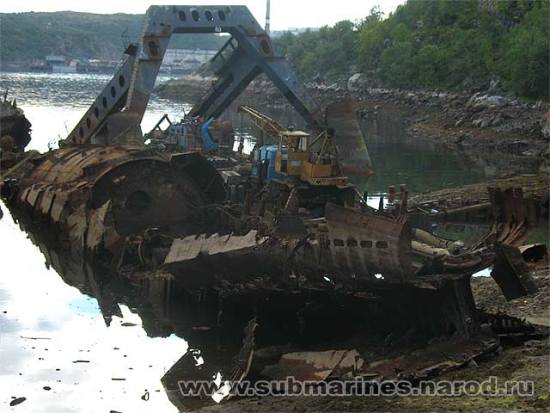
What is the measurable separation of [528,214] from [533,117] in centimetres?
4061

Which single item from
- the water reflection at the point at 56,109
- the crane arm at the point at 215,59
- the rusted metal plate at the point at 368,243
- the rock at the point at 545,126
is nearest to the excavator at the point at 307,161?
the rusted metal plate at the point at 368,243

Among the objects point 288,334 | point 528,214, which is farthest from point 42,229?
point 528,214

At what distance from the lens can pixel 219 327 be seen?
16203 millimetres

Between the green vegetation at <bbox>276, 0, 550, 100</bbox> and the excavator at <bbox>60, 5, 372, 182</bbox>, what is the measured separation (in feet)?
112

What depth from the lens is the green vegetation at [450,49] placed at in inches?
2457

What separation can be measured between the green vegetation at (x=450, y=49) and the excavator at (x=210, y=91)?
34054mm

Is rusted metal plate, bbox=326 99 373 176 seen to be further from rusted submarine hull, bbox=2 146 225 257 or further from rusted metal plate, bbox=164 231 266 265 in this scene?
rusted metal plate, bbox=164 231 266 265

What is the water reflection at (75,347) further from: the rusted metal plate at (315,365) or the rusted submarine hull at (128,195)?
the rusted metal plate at (315,365)

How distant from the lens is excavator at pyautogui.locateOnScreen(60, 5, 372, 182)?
2689 cm

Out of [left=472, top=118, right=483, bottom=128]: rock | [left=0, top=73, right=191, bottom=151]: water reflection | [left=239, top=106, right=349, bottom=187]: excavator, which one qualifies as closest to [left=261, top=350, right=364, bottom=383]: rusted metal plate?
[left=239, top=106, right=349, bottom=187]: excavator

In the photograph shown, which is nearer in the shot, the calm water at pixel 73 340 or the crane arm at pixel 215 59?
the calm water at pixel 73 340

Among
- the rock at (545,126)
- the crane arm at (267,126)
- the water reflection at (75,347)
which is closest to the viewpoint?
the water reflection at (75,347)

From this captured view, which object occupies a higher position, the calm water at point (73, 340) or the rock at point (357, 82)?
the rock at point (357, 82)

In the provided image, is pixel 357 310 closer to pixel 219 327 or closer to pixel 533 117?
pixel 219 327
